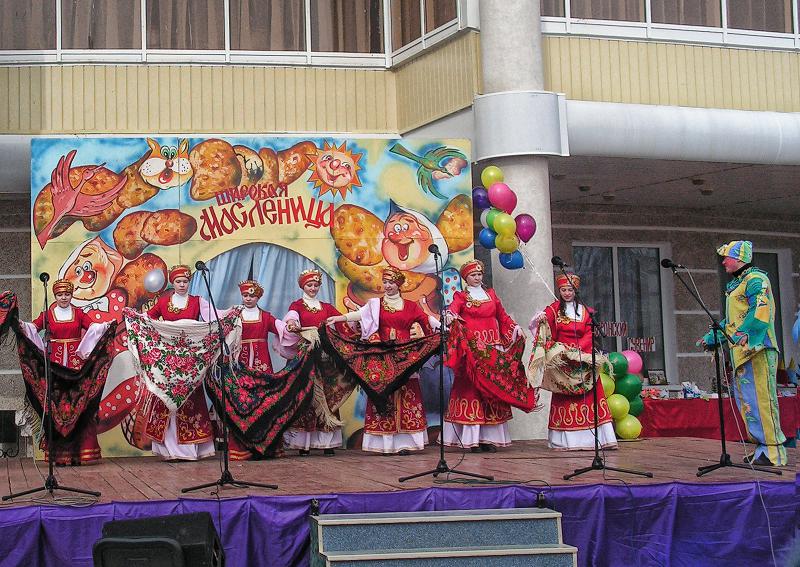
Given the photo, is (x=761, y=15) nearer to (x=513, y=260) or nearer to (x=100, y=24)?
(x=513, y=260)

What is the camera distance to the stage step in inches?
233

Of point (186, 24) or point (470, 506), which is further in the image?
point (186, 24)

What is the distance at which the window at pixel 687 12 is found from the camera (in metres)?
11.1

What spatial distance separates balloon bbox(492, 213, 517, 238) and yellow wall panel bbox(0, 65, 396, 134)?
8.94 ft

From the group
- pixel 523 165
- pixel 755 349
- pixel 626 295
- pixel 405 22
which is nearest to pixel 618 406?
pixel 523 165

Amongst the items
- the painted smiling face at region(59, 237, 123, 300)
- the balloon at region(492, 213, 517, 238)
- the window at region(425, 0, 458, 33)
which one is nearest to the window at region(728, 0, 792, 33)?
the window at region(425, 0, 458, 33)

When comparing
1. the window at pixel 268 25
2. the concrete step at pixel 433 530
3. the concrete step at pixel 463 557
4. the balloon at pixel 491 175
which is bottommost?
the concrete step at pixel 463 557

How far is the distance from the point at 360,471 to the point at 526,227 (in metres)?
3.05

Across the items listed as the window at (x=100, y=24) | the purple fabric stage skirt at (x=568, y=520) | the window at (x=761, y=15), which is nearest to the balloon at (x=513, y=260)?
the purple fabric stage skirt at (x=568, y=520)

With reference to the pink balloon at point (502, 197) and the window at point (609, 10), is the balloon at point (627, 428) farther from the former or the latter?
the window at point (609, 10)

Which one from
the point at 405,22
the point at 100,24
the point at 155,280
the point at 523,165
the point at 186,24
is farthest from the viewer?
the point at 405,22

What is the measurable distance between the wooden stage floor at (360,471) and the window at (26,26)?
4192 millimetres

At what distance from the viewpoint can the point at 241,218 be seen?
400 inches

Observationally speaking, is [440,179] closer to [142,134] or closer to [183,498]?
[142,134]
